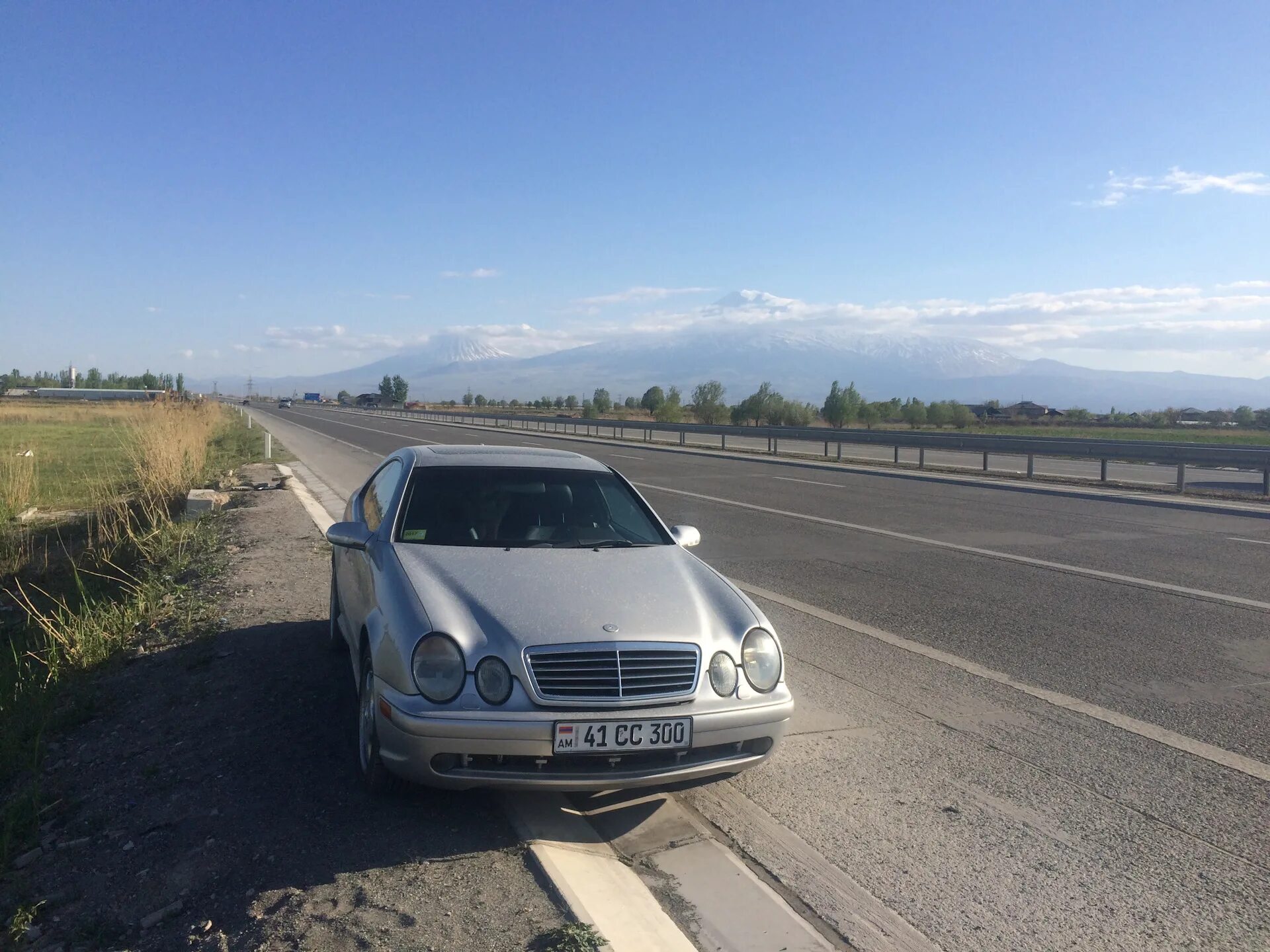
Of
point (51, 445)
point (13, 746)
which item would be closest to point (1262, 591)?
point (13, 746)

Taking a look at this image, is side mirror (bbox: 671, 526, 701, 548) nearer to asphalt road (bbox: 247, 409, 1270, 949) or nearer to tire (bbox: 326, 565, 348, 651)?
asphalt road (bbox: 247, 409, 1270, 949)

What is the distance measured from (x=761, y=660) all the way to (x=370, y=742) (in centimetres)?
170

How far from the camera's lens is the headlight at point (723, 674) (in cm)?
392

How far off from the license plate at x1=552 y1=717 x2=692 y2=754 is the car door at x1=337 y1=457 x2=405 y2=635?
129 cm

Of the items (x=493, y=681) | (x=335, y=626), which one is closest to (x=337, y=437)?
(x=335, y=626)

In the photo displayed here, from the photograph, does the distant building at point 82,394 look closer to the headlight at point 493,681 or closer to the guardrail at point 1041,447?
the guardrail at point 1041,447

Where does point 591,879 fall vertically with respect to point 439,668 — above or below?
below

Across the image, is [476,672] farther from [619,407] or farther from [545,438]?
[619,407]

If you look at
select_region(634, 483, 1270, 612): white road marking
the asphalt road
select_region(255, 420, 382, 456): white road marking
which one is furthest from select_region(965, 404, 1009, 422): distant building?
the asphalt road

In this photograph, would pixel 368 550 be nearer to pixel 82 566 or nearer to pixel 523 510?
pixel 523 510

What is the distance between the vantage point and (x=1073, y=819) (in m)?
4.04

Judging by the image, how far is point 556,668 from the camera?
3.71 m

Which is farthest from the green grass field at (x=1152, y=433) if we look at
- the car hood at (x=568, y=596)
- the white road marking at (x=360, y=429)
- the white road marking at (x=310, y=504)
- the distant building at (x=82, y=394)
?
the distant building at (x=82, y=394)

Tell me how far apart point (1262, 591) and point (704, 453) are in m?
24.3
